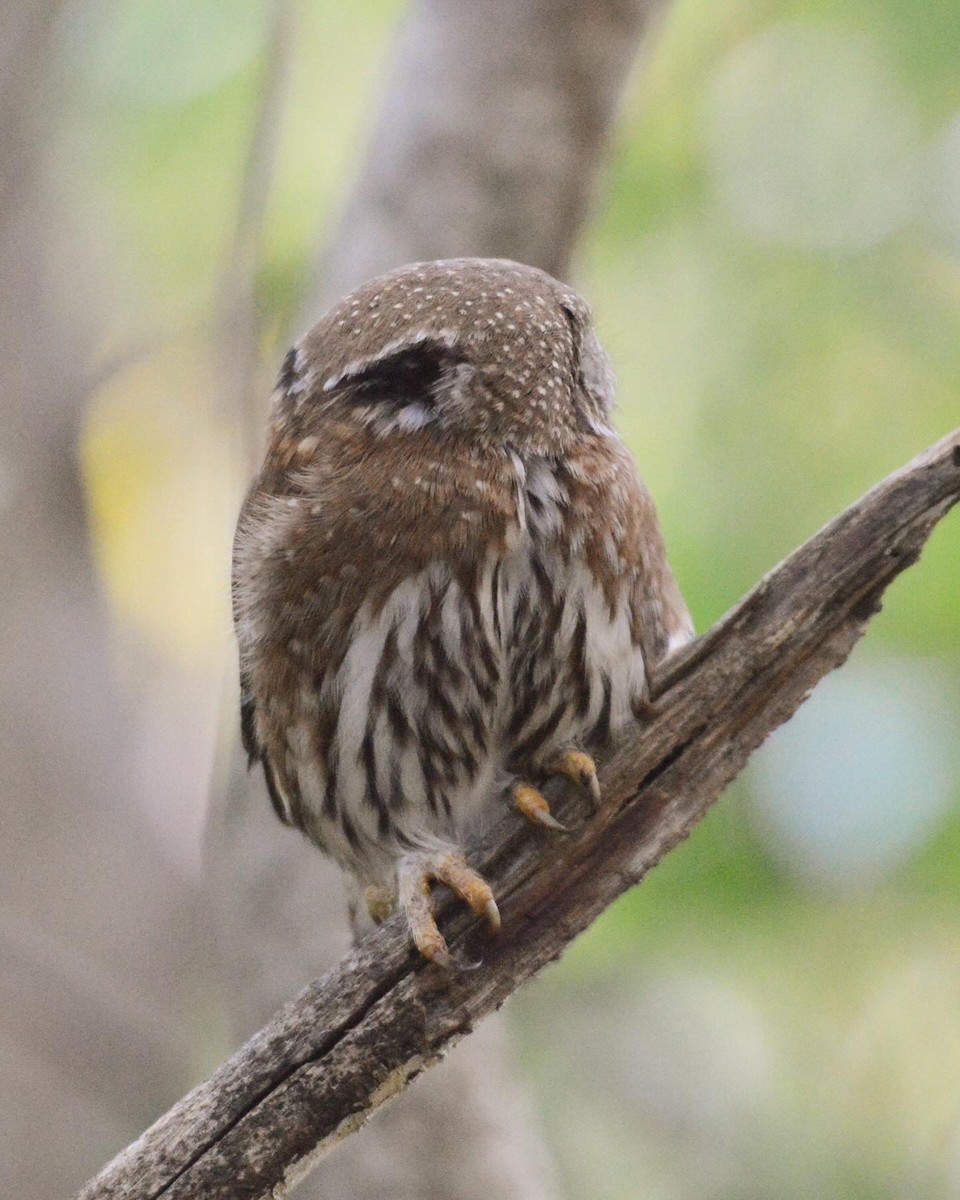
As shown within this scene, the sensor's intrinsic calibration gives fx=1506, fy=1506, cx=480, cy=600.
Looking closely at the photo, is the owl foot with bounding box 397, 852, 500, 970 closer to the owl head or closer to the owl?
the owl

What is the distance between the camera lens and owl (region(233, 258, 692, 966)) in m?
2.46

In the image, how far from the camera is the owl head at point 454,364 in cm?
251

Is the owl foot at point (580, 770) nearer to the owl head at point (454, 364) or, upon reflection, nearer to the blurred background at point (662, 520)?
the owl head at point (454, 364)

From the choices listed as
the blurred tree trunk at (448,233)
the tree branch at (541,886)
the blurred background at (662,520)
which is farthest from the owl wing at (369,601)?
the blurred tree trunk at (448,233)

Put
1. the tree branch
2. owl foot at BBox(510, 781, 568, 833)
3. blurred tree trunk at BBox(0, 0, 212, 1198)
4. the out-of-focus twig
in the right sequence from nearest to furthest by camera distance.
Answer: the tree branch → owl foot at BBox(510, 781, 568, 833) → the out-of-focus twig → blurred tree trunk at BBox(0, 0, 212, 1198)

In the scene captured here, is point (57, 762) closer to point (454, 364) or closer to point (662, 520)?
point (662, 520)

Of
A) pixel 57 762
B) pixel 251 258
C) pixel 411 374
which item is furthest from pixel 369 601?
pixel 57 762

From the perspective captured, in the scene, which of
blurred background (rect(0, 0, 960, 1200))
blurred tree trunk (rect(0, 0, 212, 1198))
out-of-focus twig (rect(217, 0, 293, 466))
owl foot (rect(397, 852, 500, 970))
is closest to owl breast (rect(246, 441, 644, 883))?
owl foot (rect(397, 852, 500, 970))

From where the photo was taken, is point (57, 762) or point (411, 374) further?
point (57, 762)

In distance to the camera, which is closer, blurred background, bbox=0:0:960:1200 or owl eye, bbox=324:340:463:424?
owl eye, bbox=324:340:463:424

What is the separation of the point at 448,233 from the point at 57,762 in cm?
182

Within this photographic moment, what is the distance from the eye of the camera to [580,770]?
247cm

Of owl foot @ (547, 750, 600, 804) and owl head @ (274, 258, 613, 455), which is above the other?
owl head @ (274, 258, 613, 455)

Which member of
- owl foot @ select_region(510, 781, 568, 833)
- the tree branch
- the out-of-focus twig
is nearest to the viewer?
the tree branch
